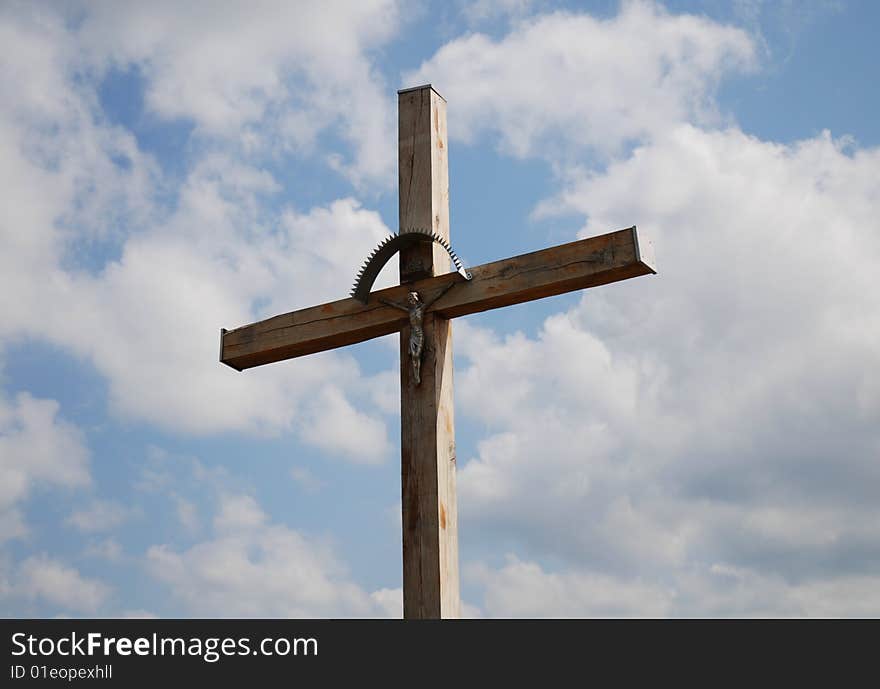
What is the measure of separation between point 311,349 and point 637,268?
1.54 meters

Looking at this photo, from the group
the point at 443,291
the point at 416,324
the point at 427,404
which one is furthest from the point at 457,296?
the point at 427,404

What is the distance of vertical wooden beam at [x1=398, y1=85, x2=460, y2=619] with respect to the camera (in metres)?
Result: 4.13

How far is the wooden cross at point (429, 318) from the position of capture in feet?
13.6

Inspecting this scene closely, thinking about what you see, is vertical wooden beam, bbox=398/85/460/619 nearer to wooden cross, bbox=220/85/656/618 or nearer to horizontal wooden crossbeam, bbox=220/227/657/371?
wooden cross, bbox=220/85/656/618

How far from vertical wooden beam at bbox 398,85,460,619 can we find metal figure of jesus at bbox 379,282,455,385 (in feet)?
0.08

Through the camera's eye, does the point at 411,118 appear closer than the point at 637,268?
No

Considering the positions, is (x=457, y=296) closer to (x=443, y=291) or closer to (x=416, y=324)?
(x=443, y=291)

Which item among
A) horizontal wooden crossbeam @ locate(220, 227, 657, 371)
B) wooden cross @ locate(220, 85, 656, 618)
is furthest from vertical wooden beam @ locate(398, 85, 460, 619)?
horizontal wooden crossbeam @ locate(220, 227, 657, 371)
